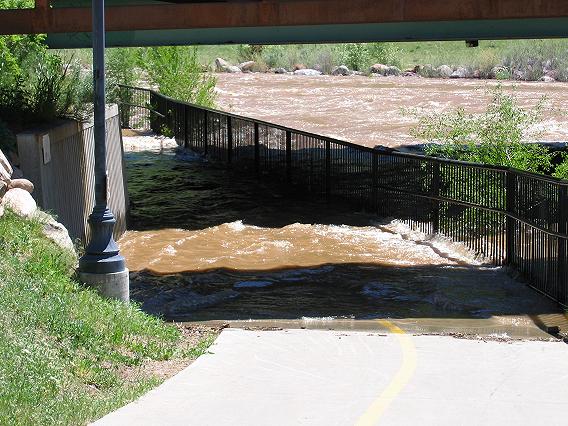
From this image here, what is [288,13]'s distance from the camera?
19.0 m

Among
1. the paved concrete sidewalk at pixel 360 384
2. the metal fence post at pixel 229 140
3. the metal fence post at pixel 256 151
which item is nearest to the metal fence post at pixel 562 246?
the paved concrete sidewalk at pixel 360 384

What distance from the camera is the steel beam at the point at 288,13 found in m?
18.9

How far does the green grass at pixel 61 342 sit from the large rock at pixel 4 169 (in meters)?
1.07

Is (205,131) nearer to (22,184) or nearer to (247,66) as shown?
(22,184)

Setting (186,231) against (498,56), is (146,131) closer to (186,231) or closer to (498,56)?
(186,231)

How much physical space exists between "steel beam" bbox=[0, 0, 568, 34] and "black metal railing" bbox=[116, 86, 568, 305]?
263 cm

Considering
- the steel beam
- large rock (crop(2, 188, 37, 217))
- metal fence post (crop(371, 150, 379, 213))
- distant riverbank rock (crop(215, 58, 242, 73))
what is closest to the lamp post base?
large rock (crop(2, 188, 37, 217))

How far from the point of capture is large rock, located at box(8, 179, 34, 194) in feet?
43.5

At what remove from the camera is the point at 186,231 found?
21047 mm

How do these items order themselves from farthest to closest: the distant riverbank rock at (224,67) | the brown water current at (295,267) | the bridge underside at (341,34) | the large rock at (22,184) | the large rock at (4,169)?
the distant riverbank rock at (224,67) → the bridge underside at (341,34) → the brown water current at (295,267) → the large rock at (22,184) → the large rock at (4,169)

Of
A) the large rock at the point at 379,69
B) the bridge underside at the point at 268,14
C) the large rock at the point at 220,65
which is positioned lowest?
the large rock at the point at 379,69

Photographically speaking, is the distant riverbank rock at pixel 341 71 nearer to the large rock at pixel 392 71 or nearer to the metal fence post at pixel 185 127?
the large rock at pixel 392 71

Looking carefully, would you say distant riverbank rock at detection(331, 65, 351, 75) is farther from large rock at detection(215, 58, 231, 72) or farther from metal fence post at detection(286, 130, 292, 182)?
metal fence post at detection(286, 130, 292, 182)

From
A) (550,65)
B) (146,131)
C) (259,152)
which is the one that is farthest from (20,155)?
(550,65)
